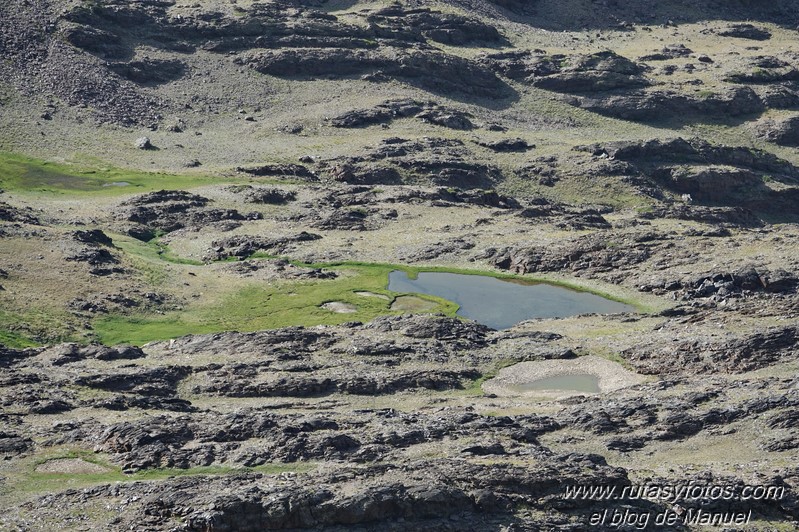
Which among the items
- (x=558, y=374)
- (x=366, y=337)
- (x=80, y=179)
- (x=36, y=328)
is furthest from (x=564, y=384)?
(x=80, y=179)

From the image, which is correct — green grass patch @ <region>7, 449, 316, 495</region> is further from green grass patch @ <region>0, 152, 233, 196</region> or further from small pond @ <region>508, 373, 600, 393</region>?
green grass patch @ <region>0, 152, 233, 196</region>

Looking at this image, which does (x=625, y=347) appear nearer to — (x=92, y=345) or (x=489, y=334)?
(x=489, y=334)

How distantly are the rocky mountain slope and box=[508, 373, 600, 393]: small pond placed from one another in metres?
3.27

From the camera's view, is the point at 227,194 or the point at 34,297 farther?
the point at 227,194

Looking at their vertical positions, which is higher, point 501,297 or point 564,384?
point 564,384

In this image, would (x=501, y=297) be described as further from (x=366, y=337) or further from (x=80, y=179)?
(x=80, y=179)

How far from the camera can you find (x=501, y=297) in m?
134

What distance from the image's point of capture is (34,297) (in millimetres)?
116875

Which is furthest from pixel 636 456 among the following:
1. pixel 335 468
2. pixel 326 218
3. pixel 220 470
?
pixel 326 218

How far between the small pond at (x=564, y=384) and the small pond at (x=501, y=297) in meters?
25.2

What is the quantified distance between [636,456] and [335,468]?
21.2 metres

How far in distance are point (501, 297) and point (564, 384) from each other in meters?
39.0

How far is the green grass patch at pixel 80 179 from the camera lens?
6791 inches

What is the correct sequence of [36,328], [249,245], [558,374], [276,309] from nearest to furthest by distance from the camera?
1. [558,374]
2. [36,328]
3. [276,309]
4. [249,245]
